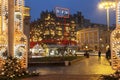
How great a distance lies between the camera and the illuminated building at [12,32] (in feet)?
46.9

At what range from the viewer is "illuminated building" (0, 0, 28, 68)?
14.3 meters

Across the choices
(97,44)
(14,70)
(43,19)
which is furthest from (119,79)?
(43,19)

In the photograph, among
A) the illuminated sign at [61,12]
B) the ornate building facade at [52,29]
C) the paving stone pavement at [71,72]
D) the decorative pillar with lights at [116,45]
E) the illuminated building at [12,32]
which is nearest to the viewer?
the decorative pillar with lights at [116,45]

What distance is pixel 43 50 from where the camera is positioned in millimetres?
48000

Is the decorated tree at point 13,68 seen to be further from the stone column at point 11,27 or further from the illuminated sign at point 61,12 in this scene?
the illuminated sign at point 61,12

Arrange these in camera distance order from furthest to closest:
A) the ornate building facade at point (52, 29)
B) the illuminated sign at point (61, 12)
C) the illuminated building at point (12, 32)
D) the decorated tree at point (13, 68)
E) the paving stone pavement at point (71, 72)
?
1. the ornate building facade at point (52, 29)
2. the illuminated sign at point (61, 12)
3. the illuminated building at point (12, 32)
4. the paving stone pavement at point (71, 72)
5. the decorated tree at point (13, 68)

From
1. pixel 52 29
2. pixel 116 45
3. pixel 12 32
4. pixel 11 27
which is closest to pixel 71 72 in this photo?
pixel 12 32

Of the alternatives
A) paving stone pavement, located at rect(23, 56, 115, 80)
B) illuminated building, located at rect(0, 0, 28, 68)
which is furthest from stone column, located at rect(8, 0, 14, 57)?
paving stone pavement, located at rect(23, 56, 115, 80)

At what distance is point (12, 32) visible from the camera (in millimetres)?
14375

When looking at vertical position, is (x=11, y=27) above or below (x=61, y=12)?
below

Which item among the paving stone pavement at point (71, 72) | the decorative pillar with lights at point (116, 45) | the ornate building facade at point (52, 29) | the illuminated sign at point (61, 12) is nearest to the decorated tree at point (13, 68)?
the paving stone pavement at point (71, 72)

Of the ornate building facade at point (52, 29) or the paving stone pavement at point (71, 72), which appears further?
the ornate building facade at point (52, 29)

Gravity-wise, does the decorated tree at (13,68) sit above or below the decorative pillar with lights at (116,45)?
below

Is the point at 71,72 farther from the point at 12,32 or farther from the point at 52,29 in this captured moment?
the point at 52,29
